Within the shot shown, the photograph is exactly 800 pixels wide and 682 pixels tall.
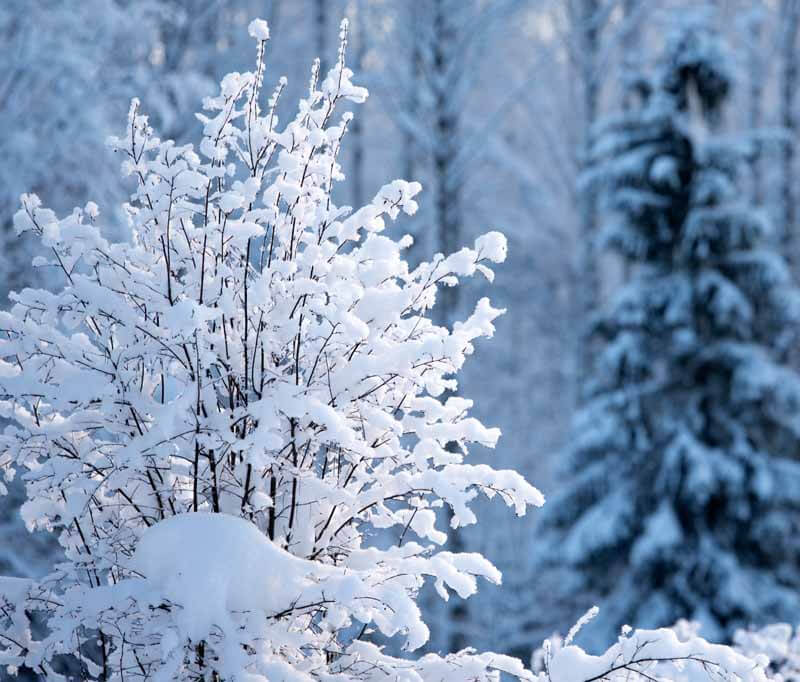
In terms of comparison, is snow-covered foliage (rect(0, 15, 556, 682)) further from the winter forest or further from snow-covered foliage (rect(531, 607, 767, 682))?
snow-covered foliage (rect(531, 607, 767, 682))

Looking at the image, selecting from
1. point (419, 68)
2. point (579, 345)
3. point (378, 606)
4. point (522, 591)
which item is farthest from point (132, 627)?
point (522, 591)

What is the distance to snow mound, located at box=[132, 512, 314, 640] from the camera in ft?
6.23

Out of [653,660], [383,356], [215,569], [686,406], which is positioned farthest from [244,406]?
[686,406]

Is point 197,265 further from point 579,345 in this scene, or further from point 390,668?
point 579,345

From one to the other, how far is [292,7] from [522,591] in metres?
11.6

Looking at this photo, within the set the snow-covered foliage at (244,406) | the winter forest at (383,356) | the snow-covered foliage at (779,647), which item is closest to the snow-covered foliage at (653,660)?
the winter forest at (383,356)

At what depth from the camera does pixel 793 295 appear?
7.92 meters

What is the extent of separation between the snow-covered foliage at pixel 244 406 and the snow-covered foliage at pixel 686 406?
5.65 m

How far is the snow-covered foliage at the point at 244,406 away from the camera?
6.97 ft

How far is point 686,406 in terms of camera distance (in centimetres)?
792

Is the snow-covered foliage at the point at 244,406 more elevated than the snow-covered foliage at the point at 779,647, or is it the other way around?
the snow-covered foliage at the point at 244,406

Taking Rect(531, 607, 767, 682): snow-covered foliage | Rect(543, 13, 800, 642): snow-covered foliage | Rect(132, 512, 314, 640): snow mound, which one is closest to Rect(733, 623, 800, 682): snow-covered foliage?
Rect(531, 607, 767, 682): snow-covered foliage

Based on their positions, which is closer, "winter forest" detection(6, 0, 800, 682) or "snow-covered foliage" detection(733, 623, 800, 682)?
"winter forest" detection(6, 0, 800, 682)

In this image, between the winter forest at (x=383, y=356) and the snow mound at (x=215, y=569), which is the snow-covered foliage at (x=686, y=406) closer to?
the winter forest at (x=383, y=356)
